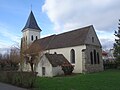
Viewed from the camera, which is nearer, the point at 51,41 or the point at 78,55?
the point at 78,55

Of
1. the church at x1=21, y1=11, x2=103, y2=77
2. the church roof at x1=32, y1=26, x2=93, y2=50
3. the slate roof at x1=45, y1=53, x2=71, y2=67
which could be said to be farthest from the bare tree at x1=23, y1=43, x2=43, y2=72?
the slate roof at x1=45, y1=53, x2=71, y2=67

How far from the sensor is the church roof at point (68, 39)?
39125mm

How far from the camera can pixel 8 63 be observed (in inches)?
2350

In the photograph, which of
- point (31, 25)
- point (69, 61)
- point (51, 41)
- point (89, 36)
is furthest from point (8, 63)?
point (89, 36)

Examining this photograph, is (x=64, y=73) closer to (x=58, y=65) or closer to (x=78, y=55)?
(x=58, y=65)

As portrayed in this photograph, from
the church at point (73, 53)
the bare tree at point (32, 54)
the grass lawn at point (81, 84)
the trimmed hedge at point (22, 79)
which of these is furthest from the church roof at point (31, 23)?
the trimmed hedge at point (22, 79)

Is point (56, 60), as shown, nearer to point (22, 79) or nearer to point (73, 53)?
point (73, 53)

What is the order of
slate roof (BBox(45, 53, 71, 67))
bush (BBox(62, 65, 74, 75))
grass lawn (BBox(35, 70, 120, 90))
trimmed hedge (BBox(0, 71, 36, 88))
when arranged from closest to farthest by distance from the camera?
grass lawn (BBox(35, 70, 120, 90))
trimmed hedge (BBox(0, 71, 36, 88))
bush (BBox(62, 65, 74, 75))
slate roof (BBox(45, 53, 71, 67))

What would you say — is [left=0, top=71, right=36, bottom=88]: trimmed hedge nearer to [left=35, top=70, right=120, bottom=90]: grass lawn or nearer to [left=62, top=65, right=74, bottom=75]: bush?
[left=35, top=70, right=120, bottom=90]: grass lawn

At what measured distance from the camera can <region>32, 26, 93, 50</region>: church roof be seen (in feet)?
128

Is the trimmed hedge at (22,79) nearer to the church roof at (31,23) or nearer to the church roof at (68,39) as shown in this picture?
the church roof at (68,39)

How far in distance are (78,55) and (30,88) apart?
76.9ft

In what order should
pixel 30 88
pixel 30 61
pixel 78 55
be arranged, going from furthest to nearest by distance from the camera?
pixel 30 61 < pixel 78 55 < pixel 30 88

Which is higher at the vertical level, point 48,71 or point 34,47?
point 34,47
